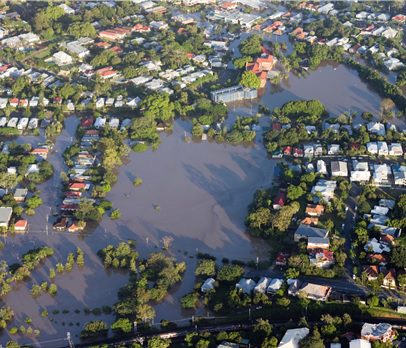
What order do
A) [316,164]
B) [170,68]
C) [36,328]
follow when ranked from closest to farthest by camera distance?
[36,328], [316,164], [170,68]

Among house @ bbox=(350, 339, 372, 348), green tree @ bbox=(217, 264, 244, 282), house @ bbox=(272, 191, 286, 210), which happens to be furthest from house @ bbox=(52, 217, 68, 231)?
house @ bbox=(350, 339, 372, 348)

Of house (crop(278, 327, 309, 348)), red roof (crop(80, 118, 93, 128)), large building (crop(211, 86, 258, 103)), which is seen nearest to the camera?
house (crop(278, 327, 309, 348))

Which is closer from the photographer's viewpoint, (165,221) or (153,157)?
(165,221)

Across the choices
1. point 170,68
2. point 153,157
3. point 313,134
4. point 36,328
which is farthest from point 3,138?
point 313,134

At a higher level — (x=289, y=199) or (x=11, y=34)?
(x=289, y=199)

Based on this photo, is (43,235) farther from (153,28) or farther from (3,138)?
(153,28)

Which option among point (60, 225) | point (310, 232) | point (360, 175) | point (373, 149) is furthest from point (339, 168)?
point (60, 225)

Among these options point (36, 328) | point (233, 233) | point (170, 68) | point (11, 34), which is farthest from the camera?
point (11, 34)

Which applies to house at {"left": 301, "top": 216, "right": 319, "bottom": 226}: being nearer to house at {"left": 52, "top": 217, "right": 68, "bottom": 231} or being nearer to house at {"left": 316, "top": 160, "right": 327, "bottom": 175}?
house at {"left": 316, "top": 160, "right": 327, "bottom": 175}
